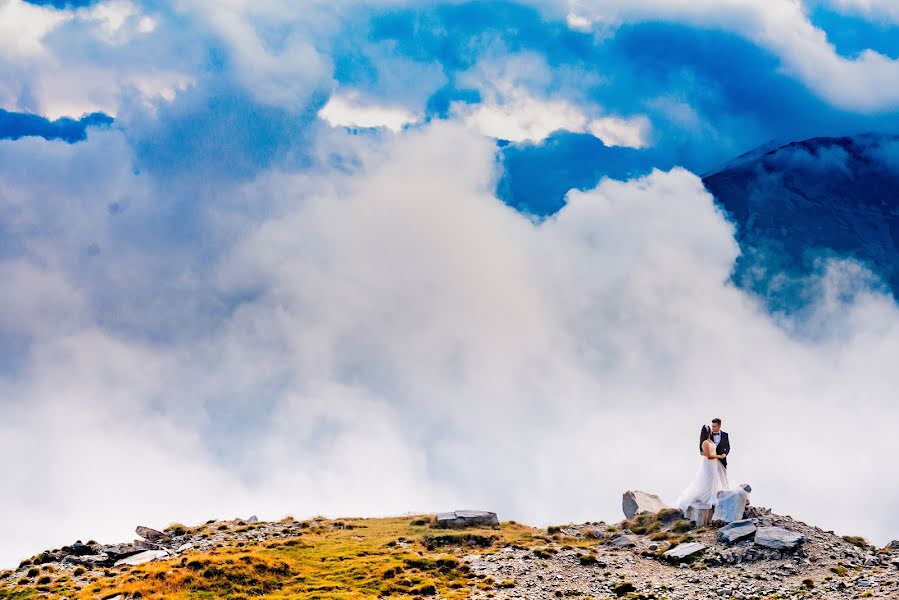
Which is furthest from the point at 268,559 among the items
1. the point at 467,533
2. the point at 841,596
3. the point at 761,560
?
the point at 841,596

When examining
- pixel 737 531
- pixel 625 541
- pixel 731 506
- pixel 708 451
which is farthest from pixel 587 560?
pixel 708 451

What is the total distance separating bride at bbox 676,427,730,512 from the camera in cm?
5694

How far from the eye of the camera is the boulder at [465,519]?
66.5m

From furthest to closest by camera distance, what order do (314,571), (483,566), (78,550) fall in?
(78,550)
(314,571)
(483,566)

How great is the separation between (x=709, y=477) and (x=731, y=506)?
123 inches

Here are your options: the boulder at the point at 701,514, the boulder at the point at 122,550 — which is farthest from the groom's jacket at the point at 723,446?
the boulder at the point at 122,550

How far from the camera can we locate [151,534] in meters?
65.7

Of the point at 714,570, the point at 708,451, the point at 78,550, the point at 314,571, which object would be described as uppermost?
the point at 708,451

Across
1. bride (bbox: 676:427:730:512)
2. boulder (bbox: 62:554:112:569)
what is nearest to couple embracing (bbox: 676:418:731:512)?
bride (bbox: 676:427:730:512)

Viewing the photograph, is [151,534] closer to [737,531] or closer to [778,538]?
[737,531]

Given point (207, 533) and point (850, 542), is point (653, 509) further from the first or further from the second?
point (207, 533)

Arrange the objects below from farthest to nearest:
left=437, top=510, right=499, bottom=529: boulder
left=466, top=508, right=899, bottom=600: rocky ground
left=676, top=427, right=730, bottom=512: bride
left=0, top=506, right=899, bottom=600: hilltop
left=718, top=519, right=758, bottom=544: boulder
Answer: left=437, top=510, right=499, bottom=529: boulder → left=676, top=427, right=730, bottom=512: bride → left=718, top=519, right=758, bottom=544: boulder → left=0, top=506, right=899, bottom=600: hilltop → left=466, top=508, right=899, bottom=600: rocky ground

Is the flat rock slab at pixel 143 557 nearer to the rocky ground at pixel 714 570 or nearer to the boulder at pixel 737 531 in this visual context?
the rocky ground at pixel 714 570

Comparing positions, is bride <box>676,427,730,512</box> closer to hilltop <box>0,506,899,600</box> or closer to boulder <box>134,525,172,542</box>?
hilltop <box>0,506,899,600</box>
